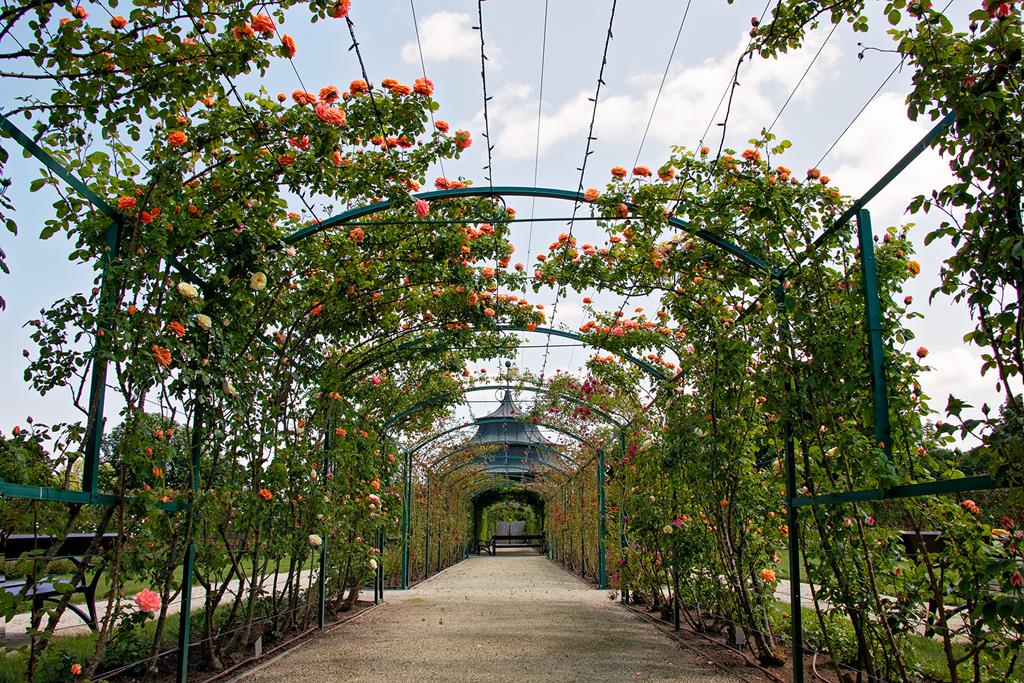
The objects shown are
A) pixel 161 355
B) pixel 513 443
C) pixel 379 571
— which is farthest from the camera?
pixel 513 443

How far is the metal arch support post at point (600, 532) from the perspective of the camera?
11594 mm

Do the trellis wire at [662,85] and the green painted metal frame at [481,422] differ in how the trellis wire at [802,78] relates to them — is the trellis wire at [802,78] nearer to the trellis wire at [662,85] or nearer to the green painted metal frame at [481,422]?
the trellis wire at [662,85]

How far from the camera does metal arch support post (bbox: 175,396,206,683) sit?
4070 mm

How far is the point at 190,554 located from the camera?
420 centimetres

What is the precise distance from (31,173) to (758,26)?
3.03 meters

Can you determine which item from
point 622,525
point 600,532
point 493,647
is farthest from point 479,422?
point 493,647

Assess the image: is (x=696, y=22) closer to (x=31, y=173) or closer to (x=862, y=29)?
(x=862, y=29)

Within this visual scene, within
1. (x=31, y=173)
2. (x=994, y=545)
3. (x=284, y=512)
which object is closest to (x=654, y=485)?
(x=284, y=512)

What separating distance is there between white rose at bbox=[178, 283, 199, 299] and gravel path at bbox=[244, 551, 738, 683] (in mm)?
2457

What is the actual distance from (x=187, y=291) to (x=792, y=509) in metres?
3.28

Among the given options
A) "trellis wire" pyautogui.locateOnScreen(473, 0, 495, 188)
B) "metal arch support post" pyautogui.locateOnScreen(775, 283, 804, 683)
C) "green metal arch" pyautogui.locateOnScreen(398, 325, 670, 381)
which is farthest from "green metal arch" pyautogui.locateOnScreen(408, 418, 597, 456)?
"metal arch support post" pyautogui.locateOnScreen(775, 283, 804, 683)

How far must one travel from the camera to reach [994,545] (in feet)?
10.3

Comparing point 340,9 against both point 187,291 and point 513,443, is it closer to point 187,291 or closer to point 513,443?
point 187,291

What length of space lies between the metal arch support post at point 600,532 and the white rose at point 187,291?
8211mm
